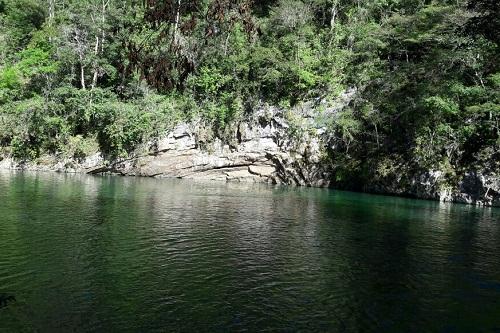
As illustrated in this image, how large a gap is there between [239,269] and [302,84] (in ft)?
133

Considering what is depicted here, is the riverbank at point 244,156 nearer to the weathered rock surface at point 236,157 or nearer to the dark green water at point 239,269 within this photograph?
the weathered rock surface at point 236,157

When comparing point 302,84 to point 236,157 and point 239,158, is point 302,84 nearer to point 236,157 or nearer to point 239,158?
point 239,158

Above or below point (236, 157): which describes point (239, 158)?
below

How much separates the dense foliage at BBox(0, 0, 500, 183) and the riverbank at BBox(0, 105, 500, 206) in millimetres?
1344

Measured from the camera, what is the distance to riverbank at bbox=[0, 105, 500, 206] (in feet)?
172

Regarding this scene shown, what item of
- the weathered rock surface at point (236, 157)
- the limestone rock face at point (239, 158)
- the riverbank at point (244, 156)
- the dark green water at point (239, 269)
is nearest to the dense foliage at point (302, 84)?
the riverbank at point (244, 156)

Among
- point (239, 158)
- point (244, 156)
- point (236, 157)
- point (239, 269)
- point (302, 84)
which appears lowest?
point (239, 269)

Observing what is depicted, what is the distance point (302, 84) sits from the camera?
54219mm

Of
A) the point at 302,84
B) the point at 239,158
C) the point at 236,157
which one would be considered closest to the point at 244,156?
the point at 239,158

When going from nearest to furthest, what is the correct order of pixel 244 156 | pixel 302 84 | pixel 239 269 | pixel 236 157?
pixel 239 269, pixel 302 84, pixel 244 156, pixel 236 157

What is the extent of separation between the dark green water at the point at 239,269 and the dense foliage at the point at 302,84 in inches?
552

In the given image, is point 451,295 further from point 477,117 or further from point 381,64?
point 381,64

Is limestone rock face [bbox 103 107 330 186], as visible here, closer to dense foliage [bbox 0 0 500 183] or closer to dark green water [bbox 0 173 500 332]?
dense foliage [bbox 0 0 500 183]

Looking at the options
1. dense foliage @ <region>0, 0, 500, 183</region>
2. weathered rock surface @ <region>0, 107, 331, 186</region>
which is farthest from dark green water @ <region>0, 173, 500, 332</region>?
weathered rock surface @ <region>0, 107, 331, 186</region>
